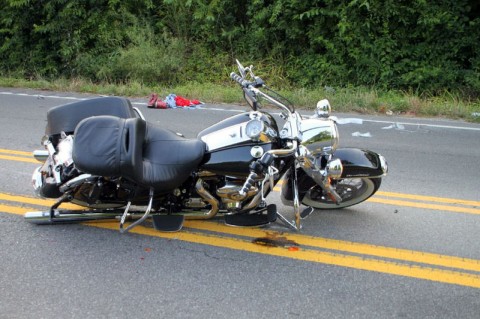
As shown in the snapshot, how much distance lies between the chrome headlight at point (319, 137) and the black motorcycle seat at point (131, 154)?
828mm

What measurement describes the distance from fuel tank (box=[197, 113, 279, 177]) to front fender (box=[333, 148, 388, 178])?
70 centimetres

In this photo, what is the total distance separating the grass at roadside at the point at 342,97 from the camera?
9.81 m

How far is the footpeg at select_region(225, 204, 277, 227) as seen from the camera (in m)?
4.09

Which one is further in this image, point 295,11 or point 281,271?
point 295,11

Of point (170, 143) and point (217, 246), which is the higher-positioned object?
point (170, 143)

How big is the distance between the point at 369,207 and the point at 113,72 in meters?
10.9

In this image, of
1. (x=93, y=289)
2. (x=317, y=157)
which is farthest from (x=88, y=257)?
(x=317, y=157)

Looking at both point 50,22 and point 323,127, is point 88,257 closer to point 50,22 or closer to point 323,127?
point 323,127

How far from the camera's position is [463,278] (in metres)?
3.53

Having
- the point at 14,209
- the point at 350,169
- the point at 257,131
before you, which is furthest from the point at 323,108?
the point at 14,209

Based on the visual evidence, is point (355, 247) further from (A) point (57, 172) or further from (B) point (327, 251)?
(A) point (57, 172)

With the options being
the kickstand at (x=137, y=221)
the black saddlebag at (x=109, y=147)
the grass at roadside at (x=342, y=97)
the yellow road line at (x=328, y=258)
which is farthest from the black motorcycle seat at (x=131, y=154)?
the grass at roadside at (x=342, y=97)

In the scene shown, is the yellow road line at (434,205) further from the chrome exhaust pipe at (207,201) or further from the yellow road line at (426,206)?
the chrome exhaust pipe at (207,201)

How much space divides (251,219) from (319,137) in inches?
34.4
